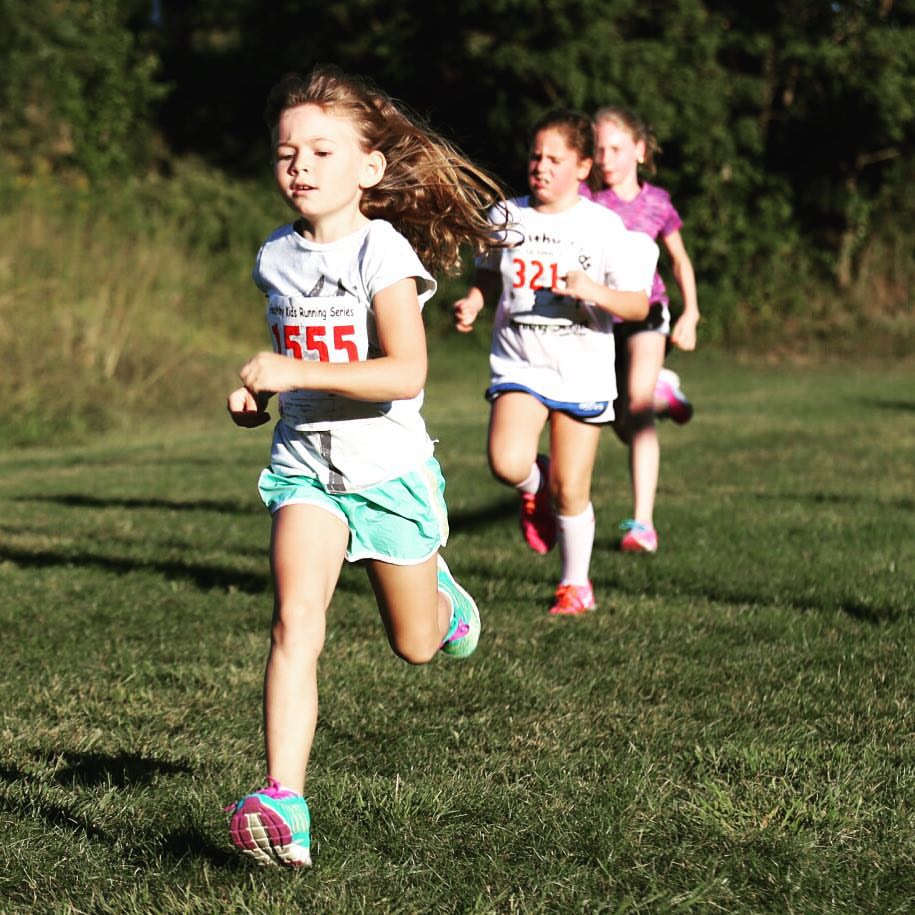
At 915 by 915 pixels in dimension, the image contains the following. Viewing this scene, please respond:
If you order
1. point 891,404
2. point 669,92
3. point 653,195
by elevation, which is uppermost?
point 669,92

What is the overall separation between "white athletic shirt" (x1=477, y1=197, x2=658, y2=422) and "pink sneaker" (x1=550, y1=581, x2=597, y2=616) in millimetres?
700

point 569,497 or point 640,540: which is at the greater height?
point 569,497

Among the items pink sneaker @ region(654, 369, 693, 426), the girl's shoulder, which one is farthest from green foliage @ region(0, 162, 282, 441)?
the girl's shoulder

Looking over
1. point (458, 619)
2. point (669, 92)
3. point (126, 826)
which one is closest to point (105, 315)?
point (669, 92)

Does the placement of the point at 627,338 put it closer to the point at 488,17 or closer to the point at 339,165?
the point at 339,165

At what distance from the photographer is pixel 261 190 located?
27375 millimetres

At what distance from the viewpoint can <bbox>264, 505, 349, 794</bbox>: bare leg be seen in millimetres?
3377

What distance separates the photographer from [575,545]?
639 centimetres

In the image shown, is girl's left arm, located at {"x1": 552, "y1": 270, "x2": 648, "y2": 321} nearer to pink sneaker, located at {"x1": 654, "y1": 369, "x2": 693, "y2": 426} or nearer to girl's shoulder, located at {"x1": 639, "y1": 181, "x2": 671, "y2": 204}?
girl's shoulder, located at {"x1": 639, "y1": 181, "x2": 671, "y2": 204}

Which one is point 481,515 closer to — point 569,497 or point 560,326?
point 569,497

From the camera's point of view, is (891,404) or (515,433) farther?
(891,404)

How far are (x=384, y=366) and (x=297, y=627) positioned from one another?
0.64m

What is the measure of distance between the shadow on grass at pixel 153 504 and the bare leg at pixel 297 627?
5.86 metres

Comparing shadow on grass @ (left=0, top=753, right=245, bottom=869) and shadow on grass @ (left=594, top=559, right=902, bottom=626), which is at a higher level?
shadow on grass @ (left=0, top=753, right=245, bottom=869)
